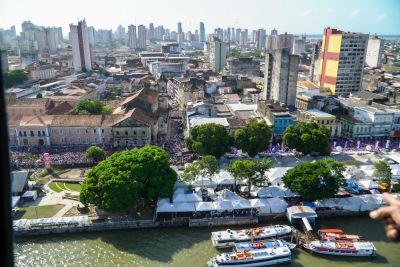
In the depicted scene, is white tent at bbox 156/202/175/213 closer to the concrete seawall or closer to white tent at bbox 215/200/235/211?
the concrete seawall

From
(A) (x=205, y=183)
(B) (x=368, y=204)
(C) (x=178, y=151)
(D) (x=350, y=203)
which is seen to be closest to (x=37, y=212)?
(A) (x=205, y=183)

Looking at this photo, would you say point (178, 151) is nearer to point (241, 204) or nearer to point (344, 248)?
point (241, 204)

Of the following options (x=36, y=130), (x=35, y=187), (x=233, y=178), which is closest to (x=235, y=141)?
(x=233, y=178)

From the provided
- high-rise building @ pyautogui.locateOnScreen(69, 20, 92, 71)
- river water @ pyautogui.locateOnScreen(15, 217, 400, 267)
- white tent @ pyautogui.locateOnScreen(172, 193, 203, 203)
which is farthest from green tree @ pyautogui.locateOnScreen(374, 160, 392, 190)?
high-rise building @ pyautogui.locateOnScreen(69, 20, 92, 71)

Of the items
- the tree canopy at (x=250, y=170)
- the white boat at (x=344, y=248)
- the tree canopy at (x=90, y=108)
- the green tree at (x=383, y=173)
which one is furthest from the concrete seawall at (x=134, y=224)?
the tree canopy at (x=90, y=108)

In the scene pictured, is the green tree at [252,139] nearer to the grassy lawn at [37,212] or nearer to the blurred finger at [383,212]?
the grassy lawn at [37,212]
